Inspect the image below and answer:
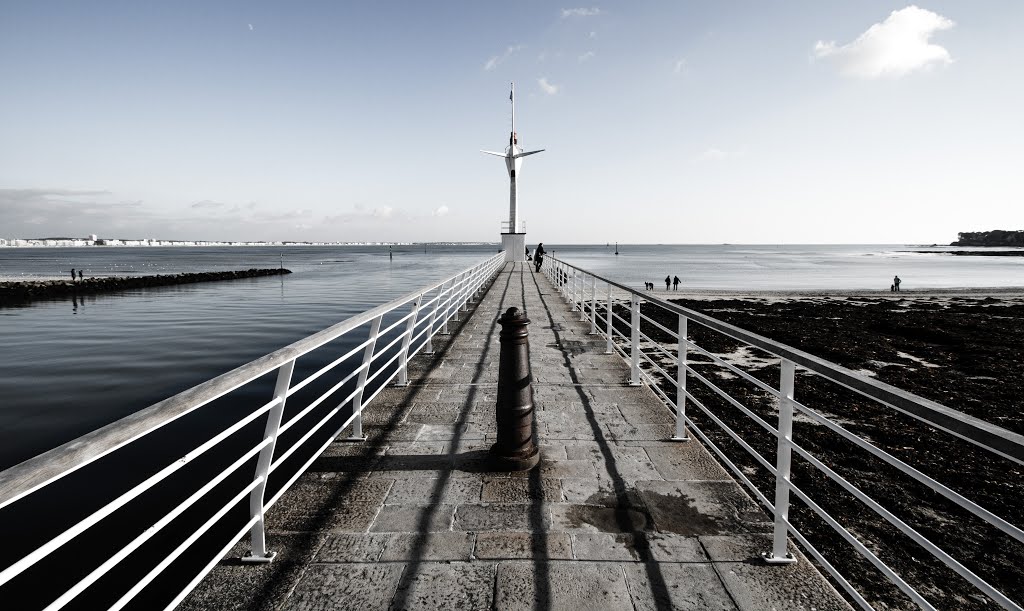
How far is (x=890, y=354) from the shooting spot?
41.9 ft

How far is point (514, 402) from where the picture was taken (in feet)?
12.1

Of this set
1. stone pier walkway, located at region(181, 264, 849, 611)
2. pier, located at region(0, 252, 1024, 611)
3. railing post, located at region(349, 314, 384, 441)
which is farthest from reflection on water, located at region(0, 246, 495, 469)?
stone pier walkway, located at region(181, 264, 849, 611)

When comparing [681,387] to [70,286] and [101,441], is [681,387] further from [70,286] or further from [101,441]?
[70,286]

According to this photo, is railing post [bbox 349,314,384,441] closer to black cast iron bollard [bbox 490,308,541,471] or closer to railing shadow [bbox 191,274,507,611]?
railing shadow [bbox 191,274,507,611]

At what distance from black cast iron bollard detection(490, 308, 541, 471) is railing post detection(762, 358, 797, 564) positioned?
1666 mm

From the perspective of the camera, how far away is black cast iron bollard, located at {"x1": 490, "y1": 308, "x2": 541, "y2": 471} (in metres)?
3.69

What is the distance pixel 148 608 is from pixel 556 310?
10.1 meters

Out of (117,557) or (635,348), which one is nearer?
(117,557)

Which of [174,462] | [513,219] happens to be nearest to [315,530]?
[174,462]

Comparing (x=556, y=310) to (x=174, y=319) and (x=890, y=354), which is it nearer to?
(x=890, y=354)

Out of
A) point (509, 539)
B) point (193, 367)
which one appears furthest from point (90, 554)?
point (193, 367)

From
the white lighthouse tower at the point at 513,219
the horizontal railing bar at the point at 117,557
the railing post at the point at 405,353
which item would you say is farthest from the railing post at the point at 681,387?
the white lighthouse tower at the point at 513,219

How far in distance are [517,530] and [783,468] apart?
154 centimetres

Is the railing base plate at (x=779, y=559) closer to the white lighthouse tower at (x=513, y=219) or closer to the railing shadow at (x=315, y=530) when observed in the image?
the railing shadow at (x=315, y=530)
